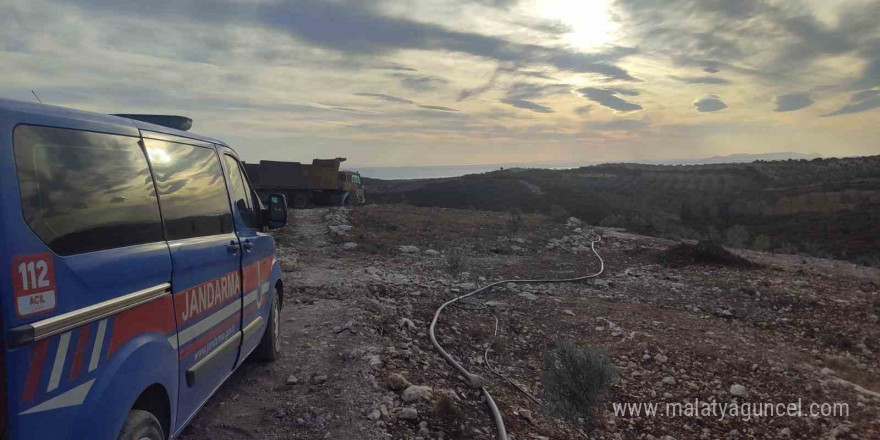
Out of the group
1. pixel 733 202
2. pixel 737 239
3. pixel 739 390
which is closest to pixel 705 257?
pixel 739 390

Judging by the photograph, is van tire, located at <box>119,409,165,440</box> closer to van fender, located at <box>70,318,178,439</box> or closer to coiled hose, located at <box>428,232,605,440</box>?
van fender, located at <box>70,318,178,439</box>

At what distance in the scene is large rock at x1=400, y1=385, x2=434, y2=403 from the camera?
441cm

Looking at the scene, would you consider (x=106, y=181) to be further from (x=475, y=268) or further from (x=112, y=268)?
(x=475, y=268)

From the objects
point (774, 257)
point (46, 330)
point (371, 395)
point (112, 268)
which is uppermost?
point (112, 268)

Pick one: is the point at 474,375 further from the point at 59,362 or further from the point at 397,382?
the point at 59,362

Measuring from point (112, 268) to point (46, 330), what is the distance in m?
0.47

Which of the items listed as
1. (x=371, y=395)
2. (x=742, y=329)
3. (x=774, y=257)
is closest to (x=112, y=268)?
(x=371, y=395)

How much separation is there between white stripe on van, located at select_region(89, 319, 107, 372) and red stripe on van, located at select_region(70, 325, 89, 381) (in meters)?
0.06

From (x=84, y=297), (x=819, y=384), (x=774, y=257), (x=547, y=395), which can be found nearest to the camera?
(x=84, y=297)

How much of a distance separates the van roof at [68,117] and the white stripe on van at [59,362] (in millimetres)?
863

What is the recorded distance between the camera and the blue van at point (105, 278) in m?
1.79

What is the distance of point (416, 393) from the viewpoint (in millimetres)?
4465

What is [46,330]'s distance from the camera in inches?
70.9

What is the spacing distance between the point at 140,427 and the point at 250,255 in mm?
2020
